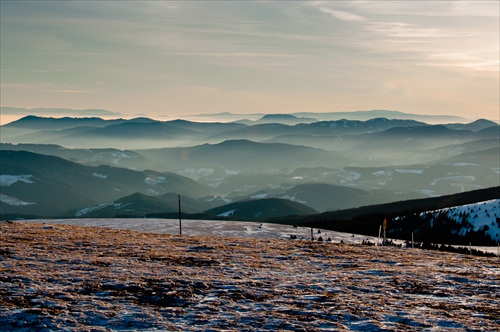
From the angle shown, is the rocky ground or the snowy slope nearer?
the rocky ground

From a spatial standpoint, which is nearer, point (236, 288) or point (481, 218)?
point (236, 288)

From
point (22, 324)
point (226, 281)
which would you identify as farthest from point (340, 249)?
point (22, 324)

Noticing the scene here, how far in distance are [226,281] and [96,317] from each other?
3.30 m

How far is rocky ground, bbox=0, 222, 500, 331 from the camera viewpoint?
28.0ft

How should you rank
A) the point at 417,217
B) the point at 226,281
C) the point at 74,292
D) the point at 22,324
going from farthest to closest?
the point at 417,217 → the point at 226,281 → the point at 74,292 → the point at 22,324

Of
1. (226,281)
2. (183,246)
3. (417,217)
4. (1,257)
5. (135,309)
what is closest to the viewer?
(135,309)

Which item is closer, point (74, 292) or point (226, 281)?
point (74, 292)

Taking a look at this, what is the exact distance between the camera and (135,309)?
908 centimetres

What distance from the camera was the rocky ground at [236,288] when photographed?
336 inches

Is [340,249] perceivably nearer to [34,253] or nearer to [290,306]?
[290,306]

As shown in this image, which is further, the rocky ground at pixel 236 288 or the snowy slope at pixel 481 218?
the snowy slope at pixel 481 218

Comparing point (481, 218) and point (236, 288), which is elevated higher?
Result: point (236, 288)

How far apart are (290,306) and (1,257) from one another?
7.91 meters

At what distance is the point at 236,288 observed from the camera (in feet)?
34.9
